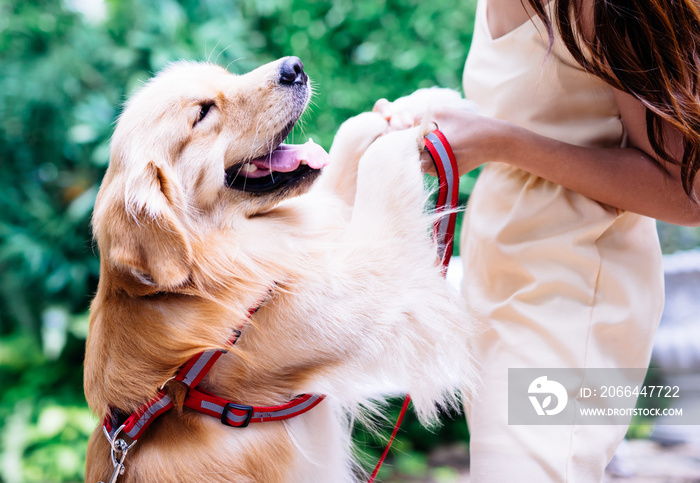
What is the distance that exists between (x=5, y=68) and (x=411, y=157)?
310cm

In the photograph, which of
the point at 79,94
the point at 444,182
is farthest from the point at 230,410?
the point at 79,94

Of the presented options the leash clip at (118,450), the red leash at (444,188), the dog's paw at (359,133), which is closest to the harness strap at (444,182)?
the red leash at (444,188)

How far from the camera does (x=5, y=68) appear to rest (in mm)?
3260

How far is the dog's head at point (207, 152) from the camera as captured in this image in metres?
1.29

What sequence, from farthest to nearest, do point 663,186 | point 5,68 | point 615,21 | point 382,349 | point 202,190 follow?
point 5,68 → point 202,190 → point 382,349 → point 663,186 → point 615,21

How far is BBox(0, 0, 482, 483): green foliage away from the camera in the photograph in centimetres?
310

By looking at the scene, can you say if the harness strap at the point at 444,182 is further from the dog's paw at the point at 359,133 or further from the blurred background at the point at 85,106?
the blurred background at the point at 85,106

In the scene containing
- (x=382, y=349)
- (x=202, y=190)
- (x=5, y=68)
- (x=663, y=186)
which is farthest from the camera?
(x=5, y=68)

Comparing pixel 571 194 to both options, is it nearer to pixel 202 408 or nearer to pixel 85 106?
pixel 202 408

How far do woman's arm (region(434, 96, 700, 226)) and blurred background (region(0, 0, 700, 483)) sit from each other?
73.0 inches

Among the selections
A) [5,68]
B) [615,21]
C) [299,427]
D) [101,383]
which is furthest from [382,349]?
[5,68]

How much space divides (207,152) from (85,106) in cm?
211

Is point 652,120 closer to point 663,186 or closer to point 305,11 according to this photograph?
point 663,186

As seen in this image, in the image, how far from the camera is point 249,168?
4.72 feet
